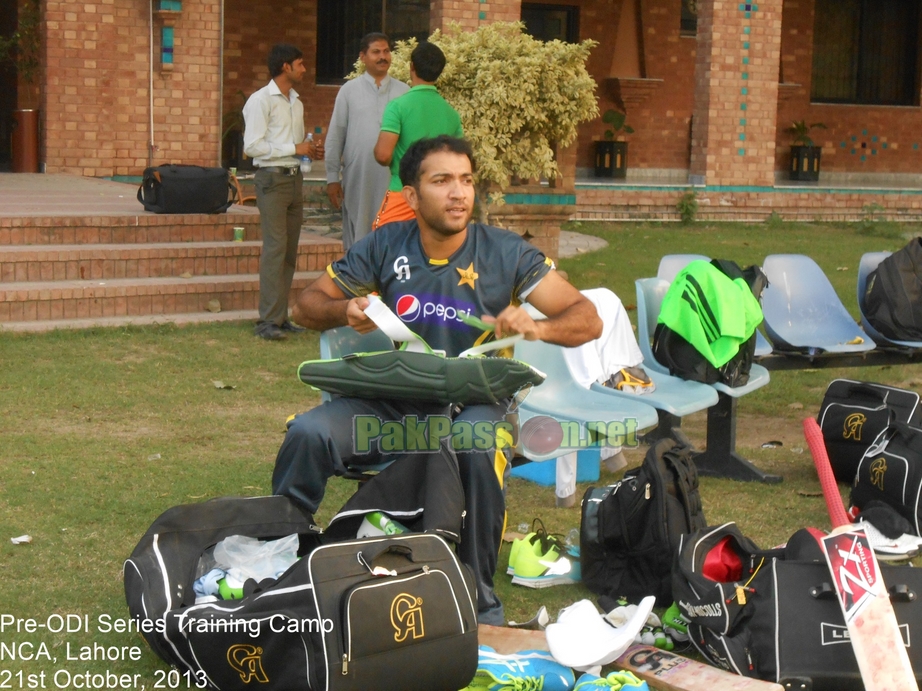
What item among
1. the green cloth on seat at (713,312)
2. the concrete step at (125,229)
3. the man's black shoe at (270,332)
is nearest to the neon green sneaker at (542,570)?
the green cloth on seat at (713,312)

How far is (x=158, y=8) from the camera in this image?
1289 centimetres

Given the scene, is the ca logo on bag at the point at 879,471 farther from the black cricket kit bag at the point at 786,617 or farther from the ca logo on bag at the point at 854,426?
the black cricket kit bag at the point at 786,617

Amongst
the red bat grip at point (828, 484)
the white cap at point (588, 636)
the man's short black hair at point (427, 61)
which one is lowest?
the white cap at point (588, 636)

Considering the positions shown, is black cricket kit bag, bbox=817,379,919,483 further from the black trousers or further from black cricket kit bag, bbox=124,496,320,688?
black cricket kit bag, bbox=124,496,320,688

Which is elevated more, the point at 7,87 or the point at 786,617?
the point at 7,87

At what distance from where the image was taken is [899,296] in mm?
6594

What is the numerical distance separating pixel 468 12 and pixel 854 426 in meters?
9.64

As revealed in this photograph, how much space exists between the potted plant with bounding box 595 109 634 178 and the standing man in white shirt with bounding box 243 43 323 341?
1129 cm

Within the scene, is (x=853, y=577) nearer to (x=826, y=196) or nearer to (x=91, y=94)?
(x=91, y=94)

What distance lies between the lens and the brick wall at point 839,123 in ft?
65.8

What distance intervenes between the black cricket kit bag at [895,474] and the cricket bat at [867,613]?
1456 millimetres

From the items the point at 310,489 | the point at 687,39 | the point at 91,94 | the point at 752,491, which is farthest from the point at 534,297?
the point at 687,39

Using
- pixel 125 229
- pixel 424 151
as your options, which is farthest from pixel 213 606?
pixel 125 229

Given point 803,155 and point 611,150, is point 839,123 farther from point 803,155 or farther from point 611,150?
point 611,150
